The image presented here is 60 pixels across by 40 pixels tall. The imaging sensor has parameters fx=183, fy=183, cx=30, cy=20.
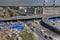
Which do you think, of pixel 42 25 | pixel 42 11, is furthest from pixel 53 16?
pixel 42 25

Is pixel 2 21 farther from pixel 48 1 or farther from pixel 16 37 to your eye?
pixel 48 1

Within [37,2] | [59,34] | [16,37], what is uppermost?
[16,37]

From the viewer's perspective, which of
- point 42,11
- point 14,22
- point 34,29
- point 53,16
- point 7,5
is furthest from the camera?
point 7,5

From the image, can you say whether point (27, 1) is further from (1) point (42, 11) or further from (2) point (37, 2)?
(1) point (42, 11)

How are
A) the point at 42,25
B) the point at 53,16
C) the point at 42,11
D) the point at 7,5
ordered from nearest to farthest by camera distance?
1. the point at 42,25
2. the point at 53,16
3. the point at 42,11
4. the point at 7,5

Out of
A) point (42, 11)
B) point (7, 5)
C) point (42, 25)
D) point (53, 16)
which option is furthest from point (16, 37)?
point (7, 5)

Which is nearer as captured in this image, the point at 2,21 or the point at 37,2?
the point at 2,21

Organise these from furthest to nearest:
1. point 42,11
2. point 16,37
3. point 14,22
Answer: point 42,11
point 14,22
point 16,37

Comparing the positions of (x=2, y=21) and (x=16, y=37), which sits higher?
(x=16, y=37)

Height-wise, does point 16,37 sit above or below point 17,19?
above
